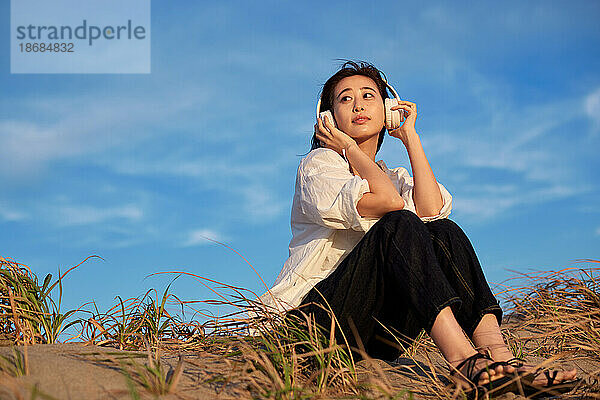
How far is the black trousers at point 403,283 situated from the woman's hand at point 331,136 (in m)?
0.75

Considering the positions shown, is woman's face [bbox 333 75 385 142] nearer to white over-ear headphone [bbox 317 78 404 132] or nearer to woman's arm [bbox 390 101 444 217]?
white over-ear headphone [bbox 317 78 404 132]

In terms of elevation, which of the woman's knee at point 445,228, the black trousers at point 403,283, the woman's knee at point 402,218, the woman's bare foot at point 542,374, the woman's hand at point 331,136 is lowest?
the woman's bare foot at point 542,374

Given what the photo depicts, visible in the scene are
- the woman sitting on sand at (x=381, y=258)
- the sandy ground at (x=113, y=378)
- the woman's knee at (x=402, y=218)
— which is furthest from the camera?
the woman's knee at (x=402, y=218)

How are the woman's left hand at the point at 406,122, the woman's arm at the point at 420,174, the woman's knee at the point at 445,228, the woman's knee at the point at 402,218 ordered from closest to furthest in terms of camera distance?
the woman's knee at the point at 402,218 → the woman's knee at the point at 445,228 → the woman's arm at the point at 420,174 → the woman's left hand at the point at 406,122

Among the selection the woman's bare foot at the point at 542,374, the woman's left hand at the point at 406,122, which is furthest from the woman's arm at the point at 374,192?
the woman's bare foot at the point at 542,374

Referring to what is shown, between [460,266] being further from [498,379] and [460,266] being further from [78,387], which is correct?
[78,387]

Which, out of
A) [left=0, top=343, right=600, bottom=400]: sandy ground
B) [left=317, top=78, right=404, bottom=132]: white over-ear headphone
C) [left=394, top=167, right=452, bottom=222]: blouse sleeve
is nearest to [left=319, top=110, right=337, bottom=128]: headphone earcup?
[left=317, top=78, right=404, bottom=132]: white over-ear headphone

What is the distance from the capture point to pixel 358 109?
3.32m

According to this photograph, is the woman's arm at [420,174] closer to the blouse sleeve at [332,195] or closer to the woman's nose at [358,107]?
the woman's nose at [358,107]

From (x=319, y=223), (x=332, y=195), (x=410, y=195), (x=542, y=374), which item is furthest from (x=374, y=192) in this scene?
(x=542, y=374)

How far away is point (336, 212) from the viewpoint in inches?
106

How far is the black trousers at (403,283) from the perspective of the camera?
231 centimetres

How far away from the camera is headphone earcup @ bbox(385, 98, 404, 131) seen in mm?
3461

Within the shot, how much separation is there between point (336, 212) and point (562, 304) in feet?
7.84
